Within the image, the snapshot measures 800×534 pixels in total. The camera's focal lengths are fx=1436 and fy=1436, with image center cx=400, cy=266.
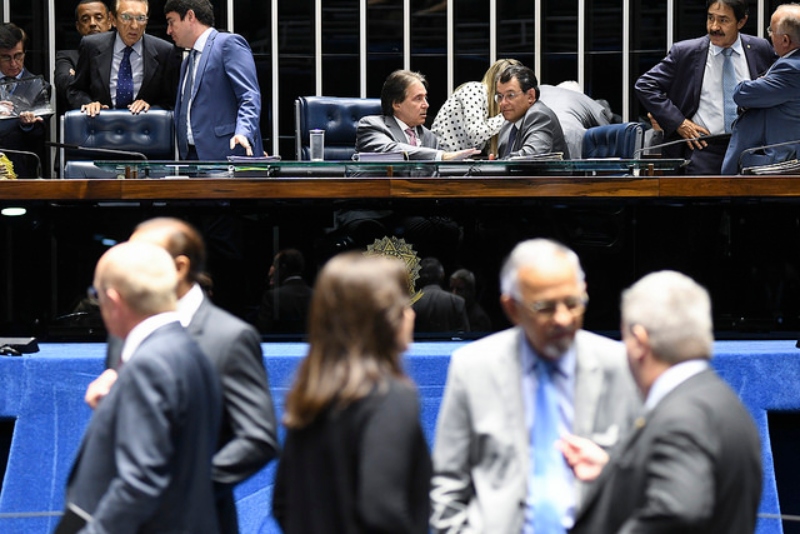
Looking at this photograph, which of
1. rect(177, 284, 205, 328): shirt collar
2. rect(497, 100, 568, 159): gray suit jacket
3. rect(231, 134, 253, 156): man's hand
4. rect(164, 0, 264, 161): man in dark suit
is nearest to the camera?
rect(177, 284, 205, 328): shirt collar

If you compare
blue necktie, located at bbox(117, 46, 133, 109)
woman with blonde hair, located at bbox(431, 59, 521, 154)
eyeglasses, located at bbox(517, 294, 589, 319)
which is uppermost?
blue necktie, located at bbox(117, 46, 133, 109)

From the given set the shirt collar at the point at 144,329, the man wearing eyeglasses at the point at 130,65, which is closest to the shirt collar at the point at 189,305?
the shirt collar at the point at 144,329

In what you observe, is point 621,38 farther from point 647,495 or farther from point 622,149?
point 647,495

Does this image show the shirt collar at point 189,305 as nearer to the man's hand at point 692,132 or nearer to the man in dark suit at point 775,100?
the man in dark suit at point 775,100

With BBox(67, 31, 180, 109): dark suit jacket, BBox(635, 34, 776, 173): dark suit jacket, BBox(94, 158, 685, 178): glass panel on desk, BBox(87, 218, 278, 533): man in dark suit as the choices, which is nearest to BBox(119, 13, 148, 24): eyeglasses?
BBox(67, 31, 180, 109): dark suit jacket

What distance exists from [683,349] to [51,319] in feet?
12.4

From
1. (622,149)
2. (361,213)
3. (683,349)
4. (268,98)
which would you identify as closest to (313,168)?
(361,213)

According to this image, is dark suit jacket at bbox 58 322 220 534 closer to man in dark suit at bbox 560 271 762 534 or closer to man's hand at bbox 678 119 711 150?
man in dark suit at bbox 560 271 762 534

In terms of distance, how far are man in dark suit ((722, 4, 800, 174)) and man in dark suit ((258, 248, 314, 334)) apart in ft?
7.18

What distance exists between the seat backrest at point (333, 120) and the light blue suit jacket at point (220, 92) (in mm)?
632

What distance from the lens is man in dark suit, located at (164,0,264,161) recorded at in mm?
7336

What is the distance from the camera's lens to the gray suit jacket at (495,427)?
3.28m

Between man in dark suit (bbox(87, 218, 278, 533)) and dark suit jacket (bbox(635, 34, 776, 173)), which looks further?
dark suit jacket (bbox(635, 34, 776, 173))

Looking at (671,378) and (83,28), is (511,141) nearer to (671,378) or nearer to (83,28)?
(83,28)
